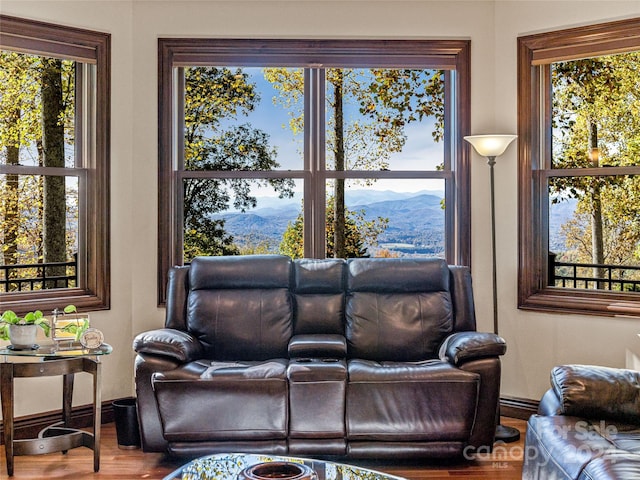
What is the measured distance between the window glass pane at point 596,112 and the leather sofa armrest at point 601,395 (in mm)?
2090

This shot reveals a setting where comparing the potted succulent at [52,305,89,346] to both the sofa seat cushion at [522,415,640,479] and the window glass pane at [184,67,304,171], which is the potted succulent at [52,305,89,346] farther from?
the sofa seat cushion at [522,415,640,479]

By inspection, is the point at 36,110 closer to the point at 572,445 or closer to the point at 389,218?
the point at 389,218

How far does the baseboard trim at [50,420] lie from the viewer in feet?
13.6

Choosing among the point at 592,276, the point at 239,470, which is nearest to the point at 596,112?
the point at 592,276

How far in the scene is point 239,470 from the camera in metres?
2.40

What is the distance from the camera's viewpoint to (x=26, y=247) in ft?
14.3

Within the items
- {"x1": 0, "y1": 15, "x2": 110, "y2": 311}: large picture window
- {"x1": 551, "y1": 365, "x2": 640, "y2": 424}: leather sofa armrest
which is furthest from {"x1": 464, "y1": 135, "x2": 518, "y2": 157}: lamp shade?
{"x1": 0, "y1": 15, "x2": 110, "y2": 311}: large picture window

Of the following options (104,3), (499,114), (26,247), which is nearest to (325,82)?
(499,114)

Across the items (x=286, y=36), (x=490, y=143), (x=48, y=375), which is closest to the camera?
(x=48, y=375)

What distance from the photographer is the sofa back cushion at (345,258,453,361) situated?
4012 mm

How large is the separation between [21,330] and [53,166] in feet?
4.48

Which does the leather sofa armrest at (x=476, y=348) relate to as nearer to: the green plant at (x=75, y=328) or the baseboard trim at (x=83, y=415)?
the baseboard trim at (x=83, y=415)

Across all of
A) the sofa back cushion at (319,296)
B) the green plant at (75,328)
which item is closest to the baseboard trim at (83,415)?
the green plant at (75,328)

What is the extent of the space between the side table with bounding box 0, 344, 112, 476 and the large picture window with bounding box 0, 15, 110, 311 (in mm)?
770
